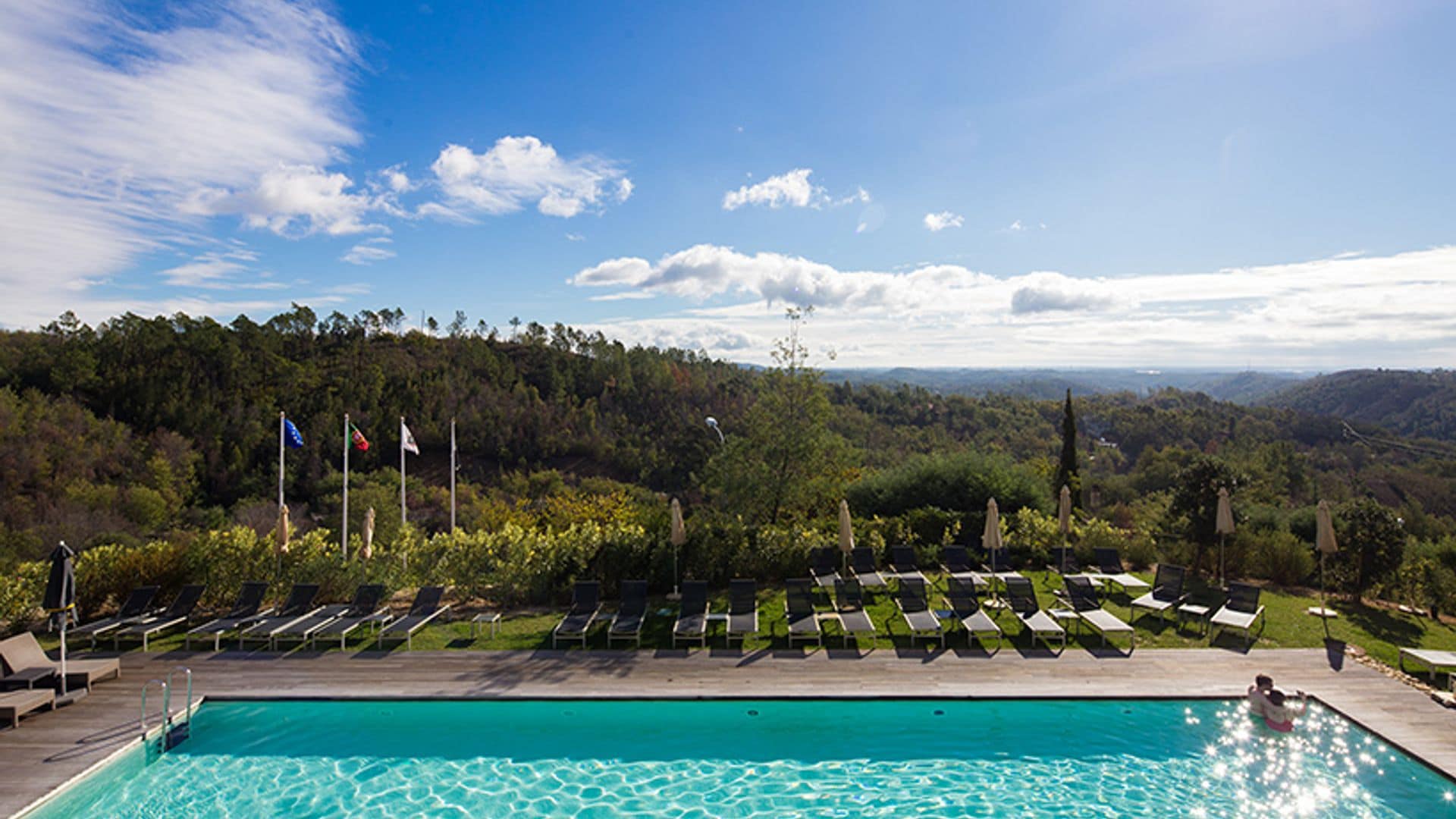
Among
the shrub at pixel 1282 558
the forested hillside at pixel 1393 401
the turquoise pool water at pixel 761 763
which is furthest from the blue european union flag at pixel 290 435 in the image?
the forested hillside at pixel 1393 401

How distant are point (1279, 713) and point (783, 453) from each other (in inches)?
352

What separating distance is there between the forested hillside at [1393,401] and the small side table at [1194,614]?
74956 mm

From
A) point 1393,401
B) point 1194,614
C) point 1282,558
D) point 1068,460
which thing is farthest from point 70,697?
point 1393,401

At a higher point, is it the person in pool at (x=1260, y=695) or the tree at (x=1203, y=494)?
the tree at (x=1203, y=494)

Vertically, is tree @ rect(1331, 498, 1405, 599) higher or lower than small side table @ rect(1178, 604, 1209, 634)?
higher

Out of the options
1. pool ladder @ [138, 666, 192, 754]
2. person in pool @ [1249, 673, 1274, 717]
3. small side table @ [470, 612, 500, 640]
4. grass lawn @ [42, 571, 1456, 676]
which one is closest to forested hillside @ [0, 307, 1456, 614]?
small side table @ [470, 612, 500, 640]

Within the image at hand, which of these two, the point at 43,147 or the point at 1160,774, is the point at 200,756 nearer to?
the point at 1160,774

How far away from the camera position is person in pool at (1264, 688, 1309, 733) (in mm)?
7355

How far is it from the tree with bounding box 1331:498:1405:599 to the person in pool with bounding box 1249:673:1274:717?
229 inches

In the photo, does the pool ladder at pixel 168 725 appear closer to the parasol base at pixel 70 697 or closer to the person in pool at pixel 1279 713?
the parasol base at pixel 70 697

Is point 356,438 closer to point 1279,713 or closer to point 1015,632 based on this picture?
point 1015,632

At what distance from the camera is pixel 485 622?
10.9 metres

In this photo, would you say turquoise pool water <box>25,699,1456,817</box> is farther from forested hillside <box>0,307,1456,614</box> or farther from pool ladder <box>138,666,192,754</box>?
forested hillside <box>0,307,1456,614</box>

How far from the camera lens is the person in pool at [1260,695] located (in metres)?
7.53
